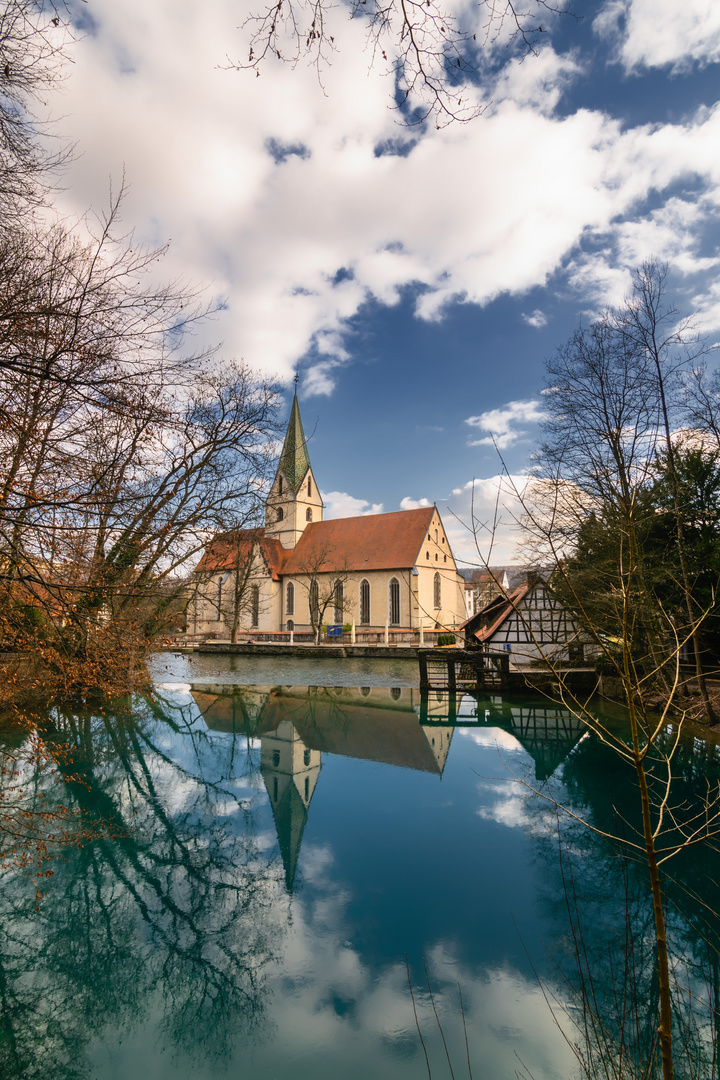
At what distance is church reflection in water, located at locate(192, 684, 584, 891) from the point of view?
9.72 m

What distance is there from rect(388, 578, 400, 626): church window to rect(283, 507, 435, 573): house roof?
1.11 meters

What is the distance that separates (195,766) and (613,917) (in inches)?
313

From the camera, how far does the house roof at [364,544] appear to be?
36531 mm

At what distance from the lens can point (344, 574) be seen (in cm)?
3644

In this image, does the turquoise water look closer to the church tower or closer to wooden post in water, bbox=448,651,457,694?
wooden post in water, bbox=448,651,457,694

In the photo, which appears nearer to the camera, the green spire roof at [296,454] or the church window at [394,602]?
the church window at [394,602]

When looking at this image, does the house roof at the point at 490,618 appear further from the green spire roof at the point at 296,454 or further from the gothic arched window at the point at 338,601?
the green spire roof at the point at 296,454

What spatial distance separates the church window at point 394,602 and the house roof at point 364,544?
1.11 metres

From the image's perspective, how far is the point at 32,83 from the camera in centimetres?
322

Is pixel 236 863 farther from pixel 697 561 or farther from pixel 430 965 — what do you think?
pixel 697 561

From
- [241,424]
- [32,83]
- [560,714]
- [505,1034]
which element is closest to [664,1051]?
[505,1034]

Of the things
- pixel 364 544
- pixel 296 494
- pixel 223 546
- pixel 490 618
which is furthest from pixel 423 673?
pixel 296 494

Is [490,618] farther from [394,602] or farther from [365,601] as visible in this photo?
[365,601]

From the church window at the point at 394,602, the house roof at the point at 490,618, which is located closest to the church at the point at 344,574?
the church window at the point at 394,602
